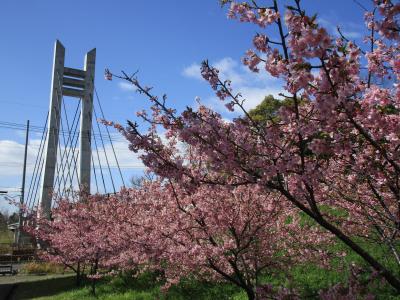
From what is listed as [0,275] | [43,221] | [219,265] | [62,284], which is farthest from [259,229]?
[0,275]

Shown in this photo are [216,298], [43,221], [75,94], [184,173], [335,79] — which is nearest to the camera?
[335,79]

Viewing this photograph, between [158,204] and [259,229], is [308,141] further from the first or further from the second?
[158,204]

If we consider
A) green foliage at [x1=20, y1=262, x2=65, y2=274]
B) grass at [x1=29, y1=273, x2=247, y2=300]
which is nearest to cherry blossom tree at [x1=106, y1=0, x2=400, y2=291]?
grass at [x1=29, y1=273, x2=247, y2=300]

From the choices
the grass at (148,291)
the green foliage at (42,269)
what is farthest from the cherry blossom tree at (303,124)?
the green foliage at (42,269)

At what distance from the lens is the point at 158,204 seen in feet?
21.2

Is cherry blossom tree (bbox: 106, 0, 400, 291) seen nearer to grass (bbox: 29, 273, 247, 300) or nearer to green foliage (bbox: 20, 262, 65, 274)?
grass (bbox: 29, 273, 247, 300)

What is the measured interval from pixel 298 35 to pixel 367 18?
3.13 ft

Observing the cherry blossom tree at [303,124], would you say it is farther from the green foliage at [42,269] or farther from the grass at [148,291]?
the green foliage at [42,269]

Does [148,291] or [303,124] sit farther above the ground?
[303,124]

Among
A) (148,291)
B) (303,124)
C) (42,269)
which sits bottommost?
(148,291)

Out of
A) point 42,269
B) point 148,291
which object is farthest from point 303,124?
point 42,269

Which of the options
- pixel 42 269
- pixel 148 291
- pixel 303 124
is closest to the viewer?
pixel 303 124

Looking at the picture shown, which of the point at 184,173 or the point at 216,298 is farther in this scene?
the point at 216,298

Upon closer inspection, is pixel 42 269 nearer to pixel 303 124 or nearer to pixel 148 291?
pixel 148 291
